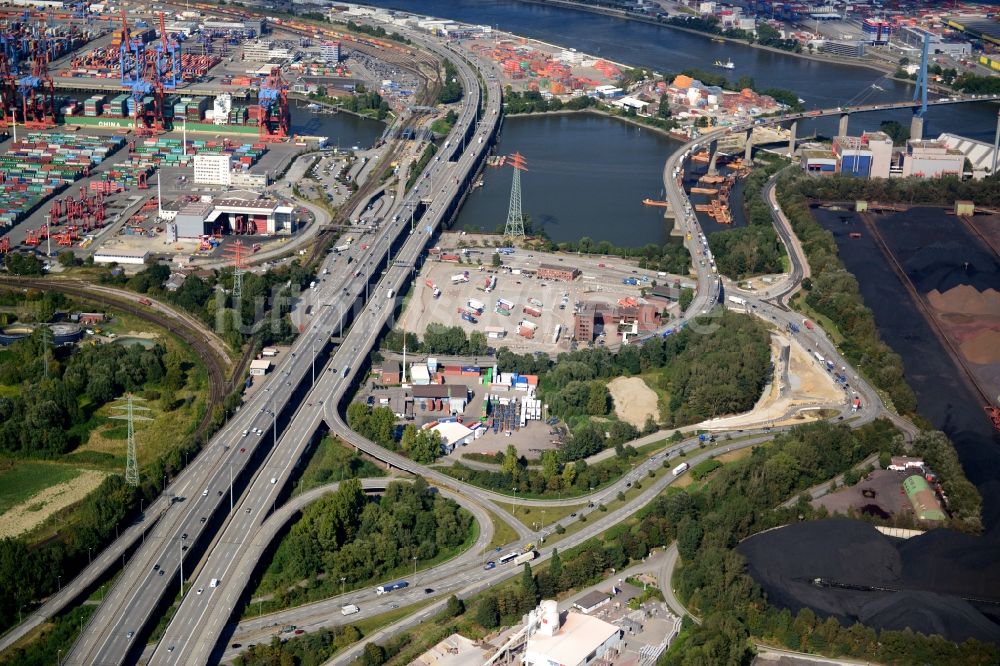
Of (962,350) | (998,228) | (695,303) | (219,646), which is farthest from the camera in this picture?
(998,228)

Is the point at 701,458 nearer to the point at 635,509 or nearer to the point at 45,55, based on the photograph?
the point at 635,509

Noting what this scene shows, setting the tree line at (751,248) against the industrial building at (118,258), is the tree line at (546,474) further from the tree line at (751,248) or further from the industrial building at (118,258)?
the industrial building at (118,258)

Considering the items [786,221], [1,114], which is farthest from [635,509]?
[1,114]

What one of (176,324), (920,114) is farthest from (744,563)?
(920,114)

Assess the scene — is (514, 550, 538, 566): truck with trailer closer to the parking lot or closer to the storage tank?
the storage tank

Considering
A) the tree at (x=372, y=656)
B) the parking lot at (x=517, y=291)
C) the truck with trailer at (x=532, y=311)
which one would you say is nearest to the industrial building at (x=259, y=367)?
the parking lot at (x=517, y=291)

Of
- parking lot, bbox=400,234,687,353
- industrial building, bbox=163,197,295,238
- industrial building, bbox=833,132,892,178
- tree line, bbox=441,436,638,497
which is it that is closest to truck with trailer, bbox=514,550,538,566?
tree line, bbox=441,436,638,497
